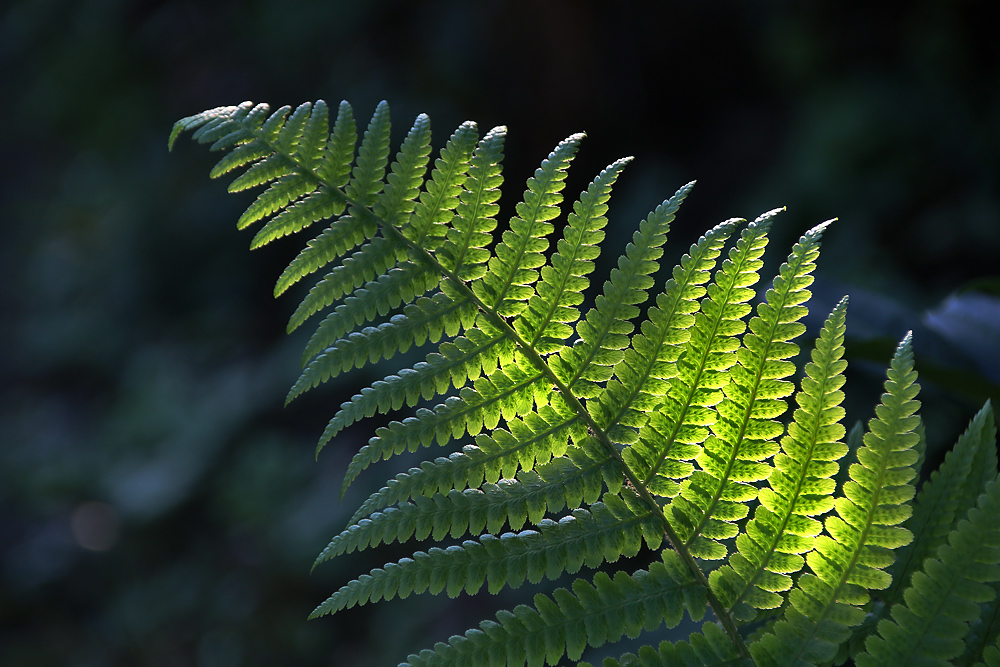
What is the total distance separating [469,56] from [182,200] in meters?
2.53

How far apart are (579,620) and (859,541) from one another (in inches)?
8.6

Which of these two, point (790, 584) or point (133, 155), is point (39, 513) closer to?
point (133, 155)

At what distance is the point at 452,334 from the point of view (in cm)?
62

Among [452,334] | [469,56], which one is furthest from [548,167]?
[469,56]

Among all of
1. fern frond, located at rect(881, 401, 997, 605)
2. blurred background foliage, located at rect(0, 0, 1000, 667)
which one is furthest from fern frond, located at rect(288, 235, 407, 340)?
blurred background foliage, located at rect(0, 0, 1000, 667)

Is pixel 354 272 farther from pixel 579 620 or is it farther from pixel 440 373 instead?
pixel 579 620

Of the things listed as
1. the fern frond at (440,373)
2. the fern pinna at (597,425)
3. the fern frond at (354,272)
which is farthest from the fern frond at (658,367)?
the fern frond at (354,272)

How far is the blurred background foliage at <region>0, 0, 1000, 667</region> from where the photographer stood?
3314 millimetres

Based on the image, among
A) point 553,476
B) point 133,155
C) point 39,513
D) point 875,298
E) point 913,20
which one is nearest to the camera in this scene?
point 553,476

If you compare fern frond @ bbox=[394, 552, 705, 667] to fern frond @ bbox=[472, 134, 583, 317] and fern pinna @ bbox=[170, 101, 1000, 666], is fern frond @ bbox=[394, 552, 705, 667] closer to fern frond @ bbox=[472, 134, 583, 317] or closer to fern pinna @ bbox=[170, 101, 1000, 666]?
fern pinna @ bbox=[170, 101, 1000, 666]

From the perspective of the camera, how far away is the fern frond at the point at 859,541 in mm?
521

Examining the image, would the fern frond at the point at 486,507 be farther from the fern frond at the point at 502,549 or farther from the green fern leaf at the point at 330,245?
the green fern leaf at the point at 330,245

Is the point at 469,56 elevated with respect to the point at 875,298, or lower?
elevated

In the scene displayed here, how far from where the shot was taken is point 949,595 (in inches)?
19.5
